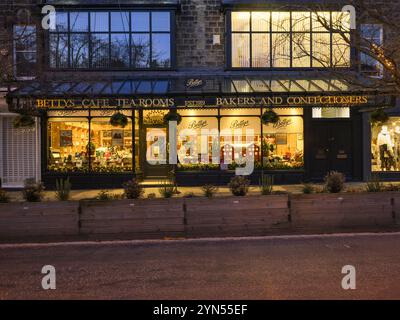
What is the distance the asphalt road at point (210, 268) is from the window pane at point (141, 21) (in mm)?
12458

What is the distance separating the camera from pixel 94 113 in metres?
20.7

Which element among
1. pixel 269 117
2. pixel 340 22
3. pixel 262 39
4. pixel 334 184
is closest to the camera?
pixel 334 184

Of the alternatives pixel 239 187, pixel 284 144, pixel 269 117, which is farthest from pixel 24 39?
pixel 284 144

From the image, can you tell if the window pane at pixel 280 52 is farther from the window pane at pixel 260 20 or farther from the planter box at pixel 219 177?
the planter box at pixel 219 177

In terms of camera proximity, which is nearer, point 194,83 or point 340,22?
point 340,22

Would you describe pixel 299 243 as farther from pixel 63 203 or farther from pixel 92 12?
pixel 92 12

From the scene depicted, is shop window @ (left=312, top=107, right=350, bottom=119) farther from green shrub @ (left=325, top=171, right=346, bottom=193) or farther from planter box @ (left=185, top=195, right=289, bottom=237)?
planter box @ (left=185, top=195, right=289, bottom=237)

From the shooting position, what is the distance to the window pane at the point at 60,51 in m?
20.9

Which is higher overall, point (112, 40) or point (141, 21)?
point (141, 21)

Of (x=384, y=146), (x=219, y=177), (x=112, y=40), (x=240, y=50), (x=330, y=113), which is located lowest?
(x=219, y=177)

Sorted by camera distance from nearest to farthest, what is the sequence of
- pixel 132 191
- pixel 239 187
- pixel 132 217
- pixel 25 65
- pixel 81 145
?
1. pixel 132 217
2. pixel 132 191
3. pixel 239 187
4. pixel 25 65
5. pixel 81 145

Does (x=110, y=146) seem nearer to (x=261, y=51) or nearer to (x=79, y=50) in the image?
(x=79, y=50)

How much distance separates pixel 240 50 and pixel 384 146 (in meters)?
7.05

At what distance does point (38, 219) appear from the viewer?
11539 millimetres
